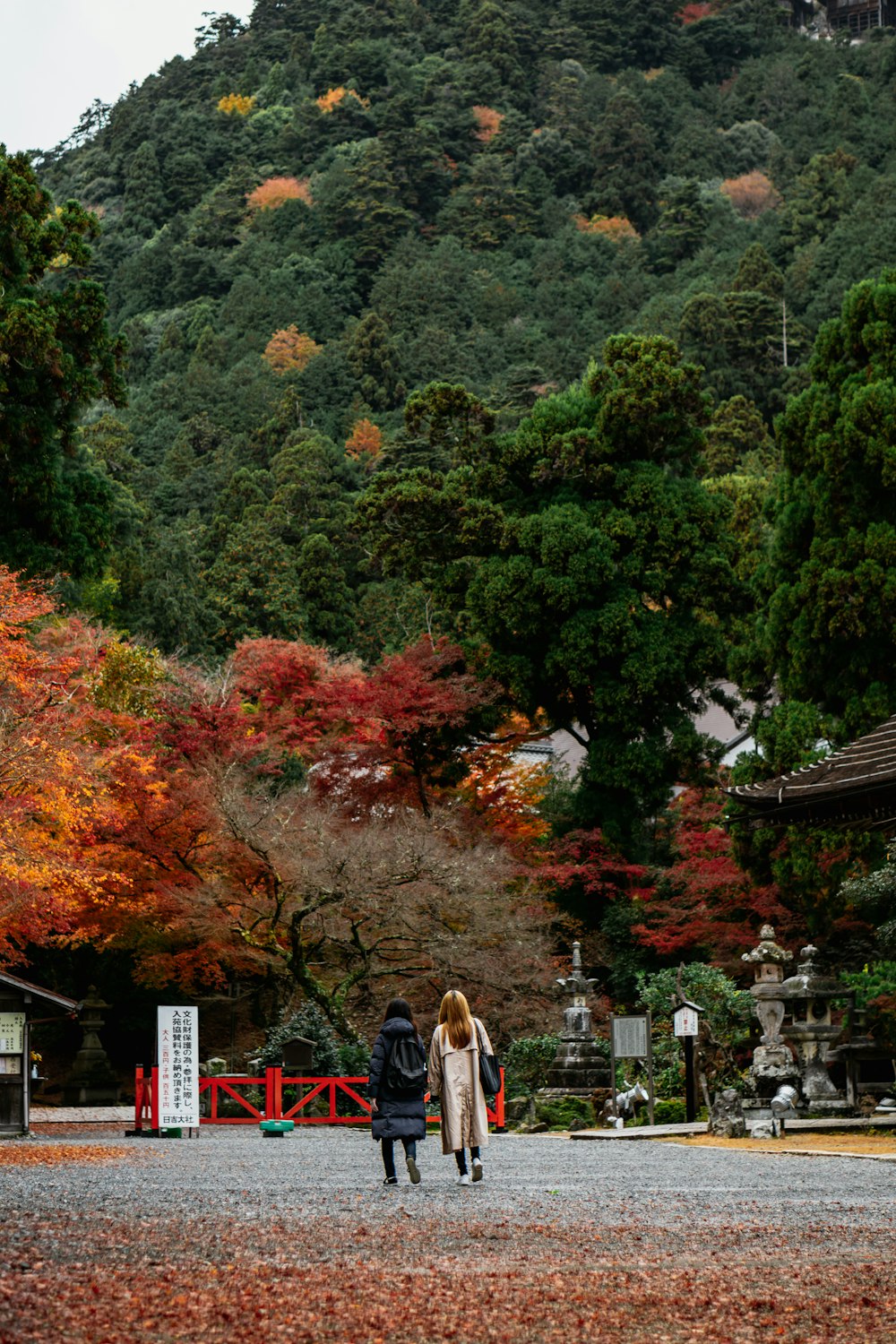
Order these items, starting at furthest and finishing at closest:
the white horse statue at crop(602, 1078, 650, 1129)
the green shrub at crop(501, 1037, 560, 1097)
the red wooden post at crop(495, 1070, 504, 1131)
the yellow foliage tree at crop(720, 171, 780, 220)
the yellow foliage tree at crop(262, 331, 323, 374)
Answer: the yellow foliage tree at crop(720, 171, 780, 220)
the yellow foliage tree at crop(262, 331, 323, 374)
the green shrub at crop(501, 1037, 560, 1097)
the red wooden post at crop(495, 1070, 504, 1131)
the white horse statue at crop(602, 1078, 650, 1129)

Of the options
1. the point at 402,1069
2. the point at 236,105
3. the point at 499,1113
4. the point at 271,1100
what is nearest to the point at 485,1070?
the point at 402,1069

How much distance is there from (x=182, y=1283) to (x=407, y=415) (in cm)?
2446

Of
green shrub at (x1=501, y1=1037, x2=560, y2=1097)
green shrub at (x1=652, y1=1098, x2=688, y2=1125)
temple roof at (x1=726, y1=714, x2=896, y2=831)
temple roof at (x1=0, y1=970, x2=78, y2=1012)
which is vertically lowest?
green shrub at (x1=652, y1=1098, x2=688, y2=1125)

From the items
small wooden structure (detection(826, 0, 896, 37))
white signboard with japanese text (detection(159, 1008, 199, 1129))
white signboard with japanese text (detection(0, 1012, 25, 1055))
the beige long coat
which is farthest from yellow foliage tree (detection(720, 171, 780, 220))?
the beige long coat

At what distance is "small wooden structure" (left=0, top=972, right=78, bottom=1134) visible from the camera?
16.2 m

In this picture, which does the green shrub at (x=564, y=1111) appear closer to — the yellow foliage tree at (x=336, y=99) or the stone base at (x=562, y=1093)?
the stone base at (x=562, y=1093)

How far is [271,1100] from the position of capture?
18.9 meters

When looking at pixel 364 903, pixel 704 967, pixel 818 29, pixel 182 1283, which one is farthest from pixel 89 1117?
pixel 818 29

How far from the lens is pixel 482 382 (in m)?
60.0

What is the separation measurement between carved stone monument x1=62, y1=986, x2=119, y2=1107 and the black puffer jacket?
673 inches

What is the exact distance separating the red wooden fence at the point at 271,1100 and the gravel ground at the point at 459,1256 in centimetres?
736

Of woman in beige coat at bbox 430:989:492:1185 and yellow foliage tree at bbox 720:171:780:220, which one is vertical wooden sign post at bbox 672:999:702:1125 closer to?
woman in beige coat at bbox 430:989:492:1185

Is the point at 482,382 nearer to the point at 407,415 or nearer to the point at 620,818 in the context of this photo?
the point at 407,415

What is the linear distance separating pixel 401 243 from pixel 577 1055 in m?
56.5
